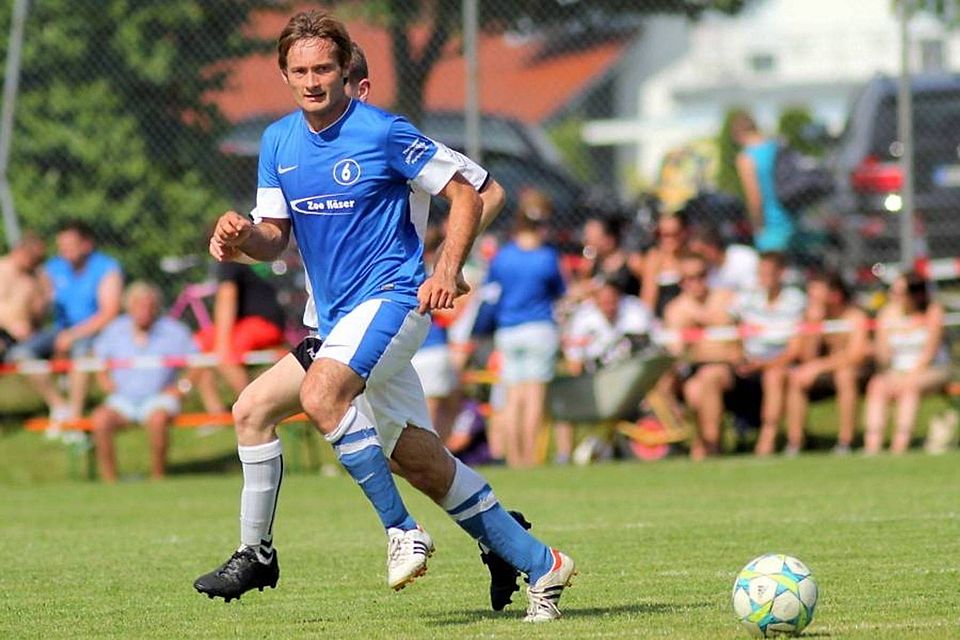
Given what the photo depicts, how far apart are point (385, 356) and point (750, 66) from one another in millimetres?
48077

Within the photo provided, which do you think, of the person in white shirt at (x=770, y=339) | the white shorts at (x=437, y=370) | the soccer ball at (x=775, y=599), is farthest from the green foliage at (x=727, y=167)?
the soccer ball at (x=775, y=599)

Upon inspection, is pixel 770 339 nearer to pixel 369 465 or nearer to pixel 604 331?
pixel 604 331

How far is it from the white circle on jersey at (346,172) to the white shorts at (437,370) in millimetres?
7976

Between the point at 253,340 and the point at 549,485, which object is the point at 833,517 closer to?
the point at 549,485

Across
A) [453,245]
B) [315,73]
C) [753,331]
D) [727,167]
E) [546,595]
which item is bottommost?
[546,595]

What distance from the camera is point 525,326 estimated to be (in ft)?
48.1

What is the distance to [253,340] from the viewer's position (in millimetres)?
15359

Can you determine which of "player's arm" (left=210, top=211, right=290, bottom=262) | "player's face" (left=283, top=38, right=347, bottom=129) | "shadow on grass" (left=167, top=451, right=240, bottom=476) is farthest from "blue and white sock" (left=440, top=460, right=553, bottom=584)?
"shadow on grass" (left=167, top=451, right=240, bottom=476)

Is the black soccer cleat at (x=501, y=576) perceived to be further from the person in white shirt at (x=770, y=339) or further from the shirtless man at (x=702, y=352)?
the person in white shirt at (x=770, y=339)

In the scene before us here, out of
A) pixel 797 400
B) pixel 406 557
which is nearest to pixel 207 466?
pixel 797 400

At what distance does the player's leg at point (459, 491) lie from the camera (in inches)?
249

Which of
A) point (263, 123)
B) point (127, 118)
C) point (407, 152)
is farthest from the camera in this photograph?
point (127, 118)

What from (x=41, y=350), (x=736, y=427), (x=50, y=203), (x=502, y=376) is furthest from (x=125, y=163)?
(x=736, y=427)

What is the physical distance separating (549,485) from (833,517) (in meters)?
3.27
